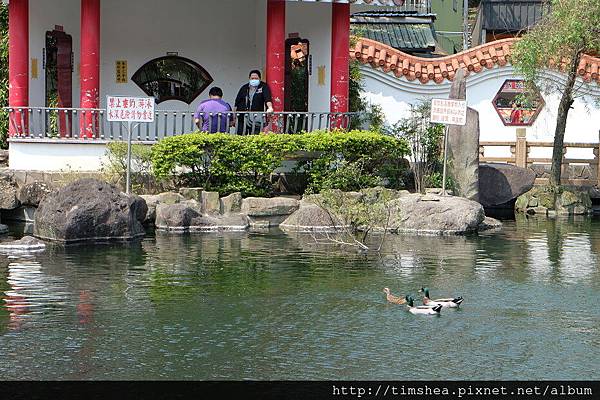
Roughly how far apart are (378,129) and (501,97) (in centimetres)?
444

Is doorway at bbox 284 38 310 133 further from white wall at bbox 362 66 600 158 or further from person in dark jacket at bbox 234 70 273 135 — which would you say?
person in dark jacket at bbox 234 70 273 135

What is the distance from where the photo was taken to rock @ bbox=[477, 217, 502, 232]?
19.1 metres

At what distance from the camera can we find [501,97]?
25.6 meters

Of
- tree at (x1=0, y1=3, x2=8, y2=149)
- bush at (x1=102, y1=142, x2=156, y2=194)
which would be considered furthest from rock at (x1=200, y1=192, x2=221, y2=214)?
tree at (x1=0, y1=3, x2=8, y2=149)

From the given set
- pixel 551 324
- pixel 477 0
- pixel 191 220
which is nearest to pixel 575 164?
pixel 191 220

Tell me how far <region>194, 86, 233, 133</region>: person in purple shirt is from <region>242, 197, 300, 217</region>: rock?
200 cm

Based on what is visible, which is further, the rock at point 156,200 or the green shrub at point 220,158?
the green shrub at point 220,158

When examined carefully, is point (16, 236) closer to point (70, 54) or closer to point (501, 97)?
point (70, 54)

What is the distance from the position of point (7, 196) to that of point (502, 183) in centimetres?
923

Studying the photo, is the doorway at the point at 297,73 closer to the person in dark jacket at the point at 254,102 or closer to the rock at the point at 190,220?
the person in dark jacket at the point at 254,102

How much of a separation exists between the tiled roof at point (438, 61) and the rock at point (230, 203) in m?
6.94

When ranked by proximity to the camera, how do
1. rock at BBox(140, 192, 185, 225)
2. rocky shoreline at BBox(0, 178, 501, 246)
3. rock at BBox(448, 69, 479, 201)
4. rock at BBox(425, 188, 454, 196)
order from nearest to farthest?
rocky shoreline at BBox(0, 178, 501, 246)
rock at BBox(140, 192, 185, 225)
rock at BBox(425, 188, 454, 196)
rock at BBox(448, 69, 479, 201)

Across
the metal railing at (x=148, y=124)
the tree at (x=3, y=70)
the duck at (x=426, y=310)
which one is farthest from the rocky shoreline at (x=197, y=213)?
the duck at (x=426, y=310)

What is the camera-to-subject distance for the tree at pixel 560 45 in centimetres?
2102
